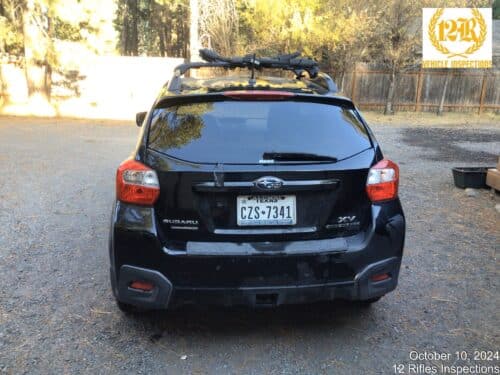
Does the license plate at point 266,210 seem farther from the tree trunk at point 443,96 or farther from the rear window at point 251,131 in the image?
the tree trunk at point 443,96

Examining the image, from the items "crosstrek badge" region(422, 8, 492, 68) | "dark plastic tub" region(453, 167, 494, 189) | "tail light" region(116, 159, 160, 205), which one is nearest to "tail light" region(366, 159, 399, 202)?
"tail light" region(116, 159, 160, 205)

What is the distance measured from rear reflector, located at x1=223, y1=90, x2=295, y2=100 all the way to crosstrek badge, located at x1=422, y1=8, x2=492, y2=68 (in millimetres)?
17874

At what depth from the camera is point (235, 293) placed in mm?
2799

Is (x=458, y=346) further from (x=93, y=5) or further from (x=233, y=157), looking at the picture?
(x=93, y=5)

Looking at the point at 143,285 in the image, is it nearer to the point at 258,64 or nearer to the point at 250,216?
the point at 250,216

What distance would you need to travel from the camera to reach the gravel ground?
296cm

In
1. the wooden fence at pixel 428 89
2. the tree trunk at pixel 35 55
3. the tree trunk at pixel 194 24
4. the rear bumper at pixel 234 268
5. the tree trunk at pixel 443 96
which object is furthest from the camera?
the wooden fence at pixel 428 89

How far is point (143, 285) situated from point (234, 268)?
22.8 inches

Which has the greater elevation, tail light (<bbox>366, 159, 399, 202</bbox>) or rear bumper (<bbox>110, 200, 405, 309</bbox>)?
tail light (<bbox>366, 159, 399, 202</bbox>)

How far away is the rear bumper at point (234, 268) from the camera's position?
276 centimetres

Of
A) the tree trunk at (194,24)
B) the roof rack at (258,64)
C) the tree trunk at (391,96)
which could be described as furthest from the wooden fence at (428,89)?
the roof rack at (258,64)

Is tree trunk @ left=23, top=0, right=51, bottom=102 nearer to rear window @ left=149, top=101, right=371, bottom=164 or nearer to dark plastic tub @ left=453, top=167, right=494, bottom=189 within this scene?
dark plastic tub @ left=453, top=167, right=494, bottom=189

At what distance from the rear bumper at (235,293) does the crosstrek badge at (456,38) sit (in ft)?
60.3

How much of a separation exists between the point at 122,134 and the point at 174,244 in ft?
36.6
